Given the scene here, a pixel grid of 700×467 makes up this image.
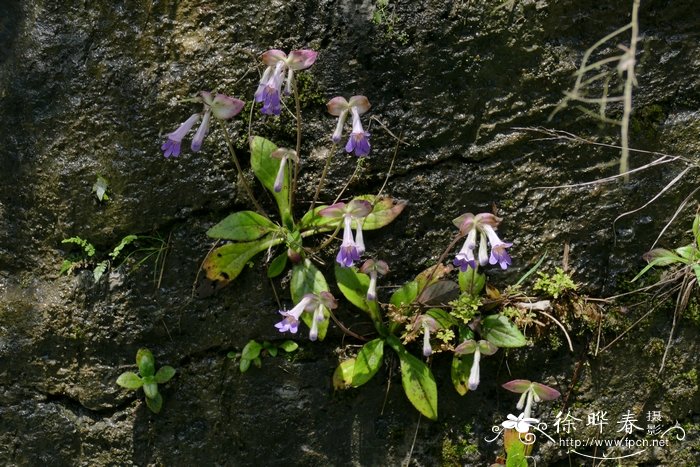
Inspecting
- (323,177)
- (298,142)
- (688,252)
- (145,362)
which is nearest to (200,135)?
(298,142)

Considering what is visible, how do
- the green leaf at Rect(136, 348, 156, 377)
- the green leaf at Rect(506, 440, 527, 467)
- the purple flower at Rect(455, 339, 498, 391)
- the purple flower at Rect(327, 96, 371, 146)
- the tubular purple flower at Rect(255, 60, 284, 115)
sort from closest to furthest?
1. the tubular purple flower at Rect(255, 60, 284, 115)
2. the purple flower at Rect(327, 96, 371, 146)
3. the purple flower at Rect(455, 339, 498, 391)
4. the green leaf at Rect(506, 440, 527, 467)
5. the green leaf at Rect(136, 348, 156, 377)

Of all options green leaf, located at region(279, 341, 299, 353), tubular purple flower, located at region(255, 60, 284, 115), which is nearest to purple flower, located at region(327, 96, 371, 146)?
tubular purple flower, located at region(255, 60, 284, 115)

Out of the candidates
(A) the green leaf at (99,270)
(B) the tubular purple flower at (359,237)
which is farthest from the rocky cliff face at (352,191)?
(B) the tubular purple flower at (359,237)

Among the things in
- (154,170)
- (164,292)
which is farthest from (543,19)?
(164,292)

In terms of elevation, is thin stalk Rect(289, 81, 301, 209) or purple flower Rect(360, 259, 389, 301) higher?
thin stalk Rect(289, 81, 301, 209)

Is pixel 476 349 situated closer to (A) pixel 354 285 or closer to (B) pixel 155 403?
(A) pixel 354 285

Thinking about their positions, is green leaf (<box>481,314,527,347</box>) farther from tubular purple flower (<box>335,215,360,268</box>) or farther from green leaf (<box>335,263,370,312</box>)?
tubular purple flower (<box>335,215,360,268</box>)

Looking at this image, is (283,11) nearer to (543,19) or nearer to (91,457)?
(543,19)

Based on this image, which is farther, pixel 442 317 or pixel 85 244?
pixel 85 244
